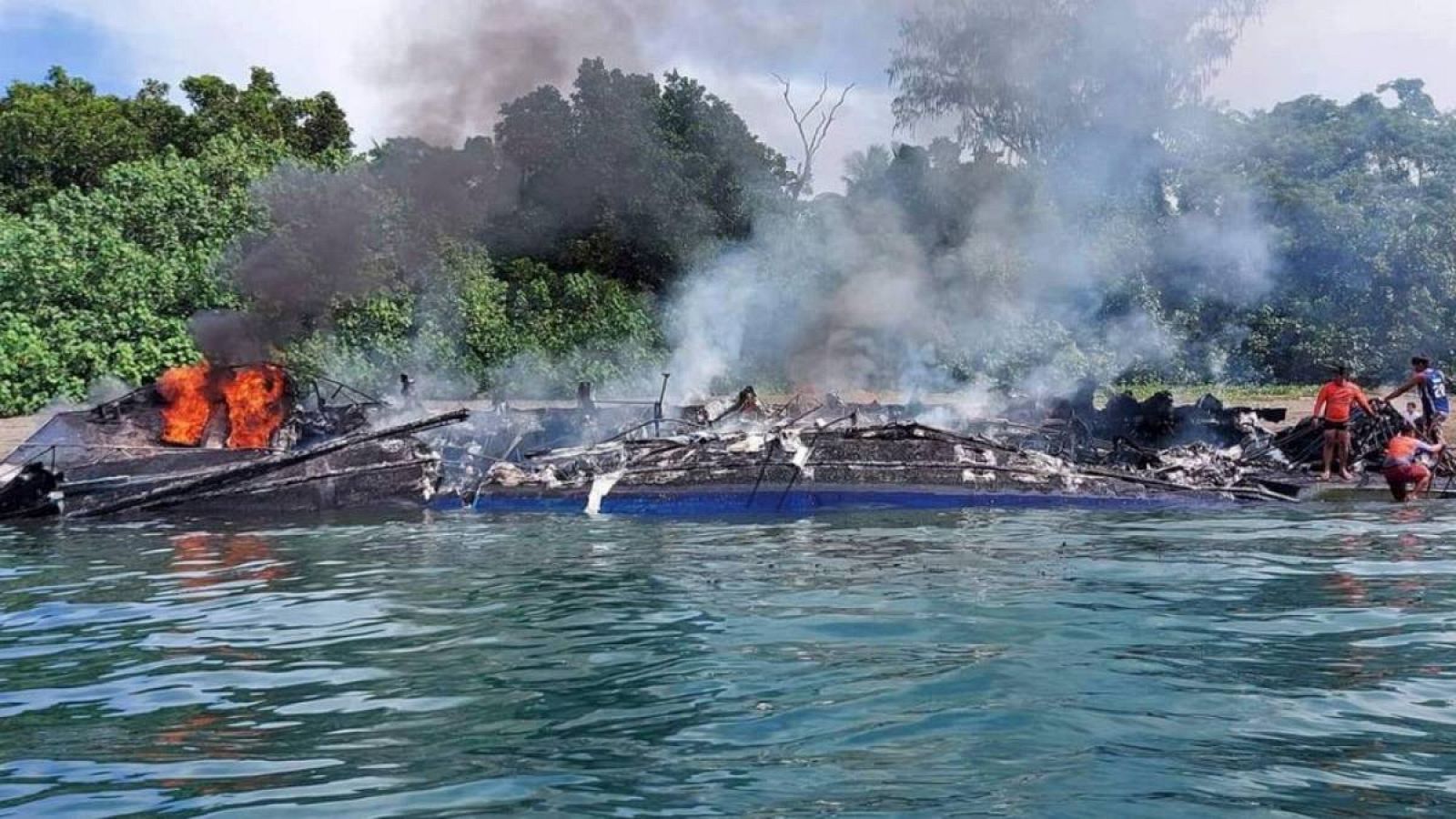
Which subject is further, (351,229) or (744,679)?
(351,229)

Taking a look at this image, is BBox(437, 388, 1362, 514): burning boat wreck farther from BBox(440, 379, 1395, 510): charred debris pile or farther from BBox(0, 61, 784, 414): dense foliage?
BBox(0, 61, 784, 414): dense foliage

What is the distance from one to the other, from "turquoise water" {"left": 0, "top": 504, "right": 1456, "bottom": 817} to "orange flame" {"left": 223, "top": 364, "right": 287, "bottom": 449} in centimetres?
664

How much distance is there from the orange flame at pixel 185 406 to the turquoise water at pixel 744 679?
686cm

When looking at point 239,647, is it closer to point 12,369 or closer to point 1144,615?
point 1144,615

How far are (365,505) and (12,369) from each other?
551 inches

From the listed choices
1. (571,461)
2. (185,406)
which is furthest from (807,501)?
(185,406)

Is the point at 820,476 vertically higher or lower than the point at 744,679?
higher

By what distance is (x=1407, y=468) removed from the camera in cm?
1861

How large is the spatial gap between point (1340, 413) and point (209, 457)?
1643 centimetres

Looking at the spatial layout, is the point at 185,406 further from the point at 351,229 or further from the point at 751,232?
the point at 751,232

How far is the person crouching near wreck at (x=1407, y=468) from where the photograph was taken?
18.6 meters

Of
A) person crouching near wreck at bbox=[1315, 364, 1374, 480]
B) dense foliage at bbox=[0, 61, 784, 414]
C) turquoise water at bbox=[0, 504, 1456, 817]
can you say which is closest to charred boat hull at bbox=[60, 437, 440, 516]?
turquoise water at bbox=[0, 504, 1456, 817]

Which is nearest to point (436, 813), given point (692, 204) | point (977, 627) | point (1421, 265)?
point (977, 627)

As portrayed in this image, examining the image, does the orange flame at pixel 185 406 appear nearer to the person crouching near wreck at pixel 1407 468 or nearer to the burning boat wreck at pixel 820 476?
the burning boat wreck at pixel 820 476
